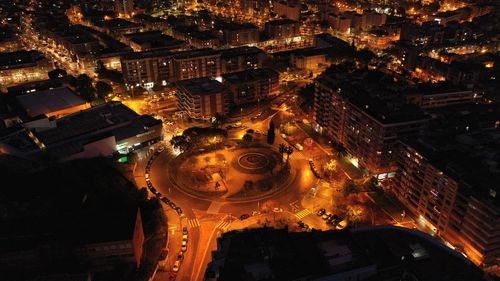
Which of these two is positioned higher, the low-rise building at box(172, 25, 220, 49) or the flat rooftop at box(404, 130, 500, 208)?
the low-rise building at box(172, 25, 220, 49)

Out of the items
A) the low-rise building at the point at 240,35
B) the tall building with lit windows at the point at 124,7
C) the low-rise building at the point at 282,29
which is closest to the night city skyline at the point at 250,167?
the low-rise building at the point at 240,35

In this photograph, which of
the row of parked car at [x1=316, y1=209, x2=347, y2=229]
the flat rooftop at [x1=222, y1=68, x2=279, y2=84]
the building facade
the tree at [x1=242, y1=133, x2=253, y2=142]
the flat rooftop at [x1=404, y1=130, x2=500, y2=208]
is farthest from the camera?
the building facade

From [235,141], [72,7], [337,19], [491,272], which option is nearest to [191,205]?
[235,141]

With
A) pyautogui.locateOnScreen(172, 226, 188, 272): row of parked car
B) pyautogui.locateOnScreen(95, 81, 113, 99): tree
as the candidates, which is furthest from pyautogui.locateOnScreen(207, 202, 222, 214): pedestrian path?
pyautogui.locateOnScreen(95, 81, 113, 99): tree

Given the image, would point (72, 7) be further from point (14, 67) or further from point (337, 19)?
point (337, 19)

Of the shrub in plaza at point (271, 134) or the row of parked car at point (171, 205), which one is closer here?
the row of parked car at point (171, 205)

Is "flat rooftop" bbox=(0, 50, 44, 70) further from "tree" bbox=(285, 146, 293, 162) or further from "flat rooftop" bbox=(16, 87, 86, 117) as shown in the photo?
"tree" bbox=(285, 146, 293, 162)

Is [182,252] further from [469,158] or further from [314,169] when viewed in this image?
[469,158]

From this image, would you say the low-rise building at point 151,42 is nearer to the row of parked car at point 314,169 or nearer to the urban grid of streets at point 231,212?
the urban grid of streets at point 231,212
